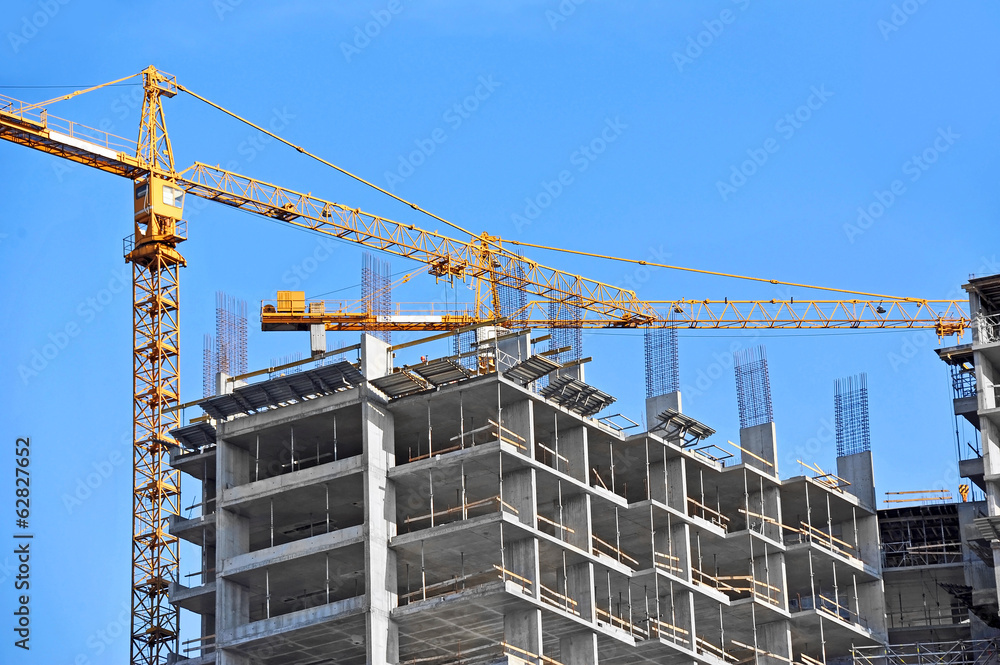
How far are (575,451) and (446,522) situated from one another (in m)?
6.07

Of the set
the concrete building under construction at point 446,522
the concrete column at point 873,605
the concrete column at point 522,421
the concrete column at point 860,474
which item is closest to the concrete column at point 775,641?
the concrete building under construction at point 446,522

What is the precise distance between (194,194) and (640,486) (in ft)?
112

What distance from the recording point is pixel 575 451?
81438 mm

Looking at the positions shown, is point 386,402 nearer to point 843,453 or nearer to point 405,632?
point 405,632

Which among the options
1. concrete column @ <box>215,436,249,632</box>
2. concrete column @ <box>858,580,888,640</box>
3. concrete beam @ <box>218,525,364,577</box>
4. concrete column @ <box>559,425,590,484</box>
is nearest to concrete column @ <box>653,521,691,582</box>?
concrete column @ <box>559,425,590,484</box>

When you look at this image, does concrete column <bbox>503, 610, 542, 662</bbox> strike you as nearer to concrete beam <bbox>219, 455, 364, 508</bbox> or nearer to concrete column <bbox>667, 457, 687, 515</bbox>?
concrete beam <bbox>219, 455, 364, 508</bbox>

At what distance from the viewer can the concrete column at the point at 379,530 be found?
240 ft

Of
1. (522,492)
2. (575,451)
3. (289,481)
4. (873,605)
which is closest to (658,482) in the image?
(575,451)

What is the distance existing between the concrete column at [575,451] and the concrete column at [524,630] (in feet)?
26.9

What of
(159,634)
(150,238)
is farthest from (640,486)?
(150,238)

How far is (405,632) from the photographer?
7506 cm

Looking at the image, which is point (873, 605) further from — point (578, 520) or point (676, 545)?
point (578, 520)

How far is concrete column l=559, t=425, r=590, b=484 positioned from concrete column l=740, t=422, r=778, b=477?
1494 centimetres

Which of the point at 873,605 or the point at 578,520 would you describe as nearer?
the point at 578,520
